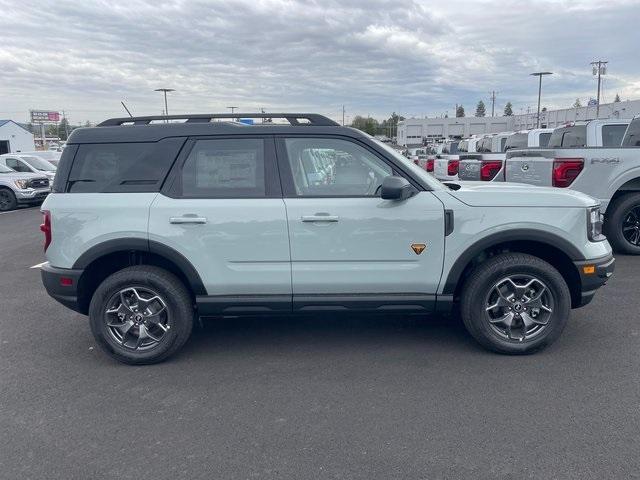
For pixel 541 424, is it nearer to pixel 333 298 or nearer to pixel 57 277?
pixel 333 298

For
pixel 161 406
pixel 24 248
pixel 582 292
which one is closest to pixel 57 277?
pixel 161 406

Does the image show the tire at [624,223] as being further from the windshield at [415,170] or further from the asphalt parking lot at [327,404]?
the windshield at [415,170]

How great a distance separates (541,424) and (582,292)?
1483 mm

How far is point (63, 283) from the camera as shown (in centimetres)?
434

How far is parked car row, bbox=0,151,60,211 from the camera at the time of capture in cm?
1714

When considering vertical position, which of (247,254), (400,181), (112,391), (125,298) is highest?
(400,181)

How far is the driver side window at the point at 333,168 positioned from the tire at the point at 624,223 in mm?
5222

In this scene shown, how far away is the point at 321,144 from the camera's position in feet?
14.4

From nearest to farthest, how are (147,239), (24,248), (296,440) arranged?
(296,440)
(147,239)
(24,248)

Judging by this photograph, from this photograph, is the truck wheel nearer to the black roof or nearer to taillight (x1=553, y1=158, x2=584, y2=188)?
the black roof

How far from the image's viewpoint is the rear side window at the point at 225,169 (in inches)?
169

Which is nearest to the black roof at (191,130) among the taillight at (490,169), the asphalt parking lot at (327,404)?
the asphalt parking lot at (327,404)

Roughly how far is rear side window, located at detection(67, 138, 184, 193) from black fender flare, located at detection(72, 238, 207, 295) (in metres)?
0.42

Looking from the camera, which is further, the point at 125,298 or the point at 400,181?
the point at 125,298
